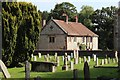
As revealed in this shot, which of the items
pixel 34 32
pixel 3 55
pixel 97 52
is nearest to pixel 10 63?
pixel 3 55

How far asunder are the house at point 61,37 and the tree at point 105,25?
4.24 meters

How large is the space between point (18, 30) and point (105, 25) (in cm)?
4600

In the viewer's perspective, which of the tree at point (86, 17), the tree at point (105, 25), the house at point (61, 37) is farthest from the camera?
the tree at point (86, 17)

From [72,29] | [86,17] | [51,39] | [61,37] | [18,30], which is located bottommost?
[51,39]

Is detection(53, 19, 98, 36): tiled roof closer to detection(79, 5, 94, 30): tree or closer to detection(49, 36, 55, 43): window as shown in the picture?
detection(49, 36, 55, 43): window

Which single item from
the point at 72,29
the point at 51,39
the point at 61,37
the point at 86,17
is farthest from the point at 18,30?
the point at 86,17

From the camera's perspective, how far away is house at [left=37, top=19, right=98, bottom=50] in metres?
58.9

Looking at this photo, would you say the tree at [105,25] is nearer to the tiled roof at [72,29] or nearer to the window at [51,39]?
the tiled roof at [72,29]

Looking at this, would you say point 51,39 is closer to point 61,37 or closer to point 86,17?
point 61,37

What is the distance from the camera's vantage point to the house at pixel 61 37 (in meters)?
58.9

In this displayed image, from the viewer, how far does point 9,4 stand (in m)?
27.6

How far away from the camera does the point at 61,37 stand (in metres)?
59.1

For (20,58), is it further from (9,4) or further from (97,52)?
(97,52)

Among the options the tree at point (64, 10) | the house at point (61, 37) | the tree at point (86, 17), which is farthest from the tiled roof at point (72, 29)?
the tree at point (64, 10)
